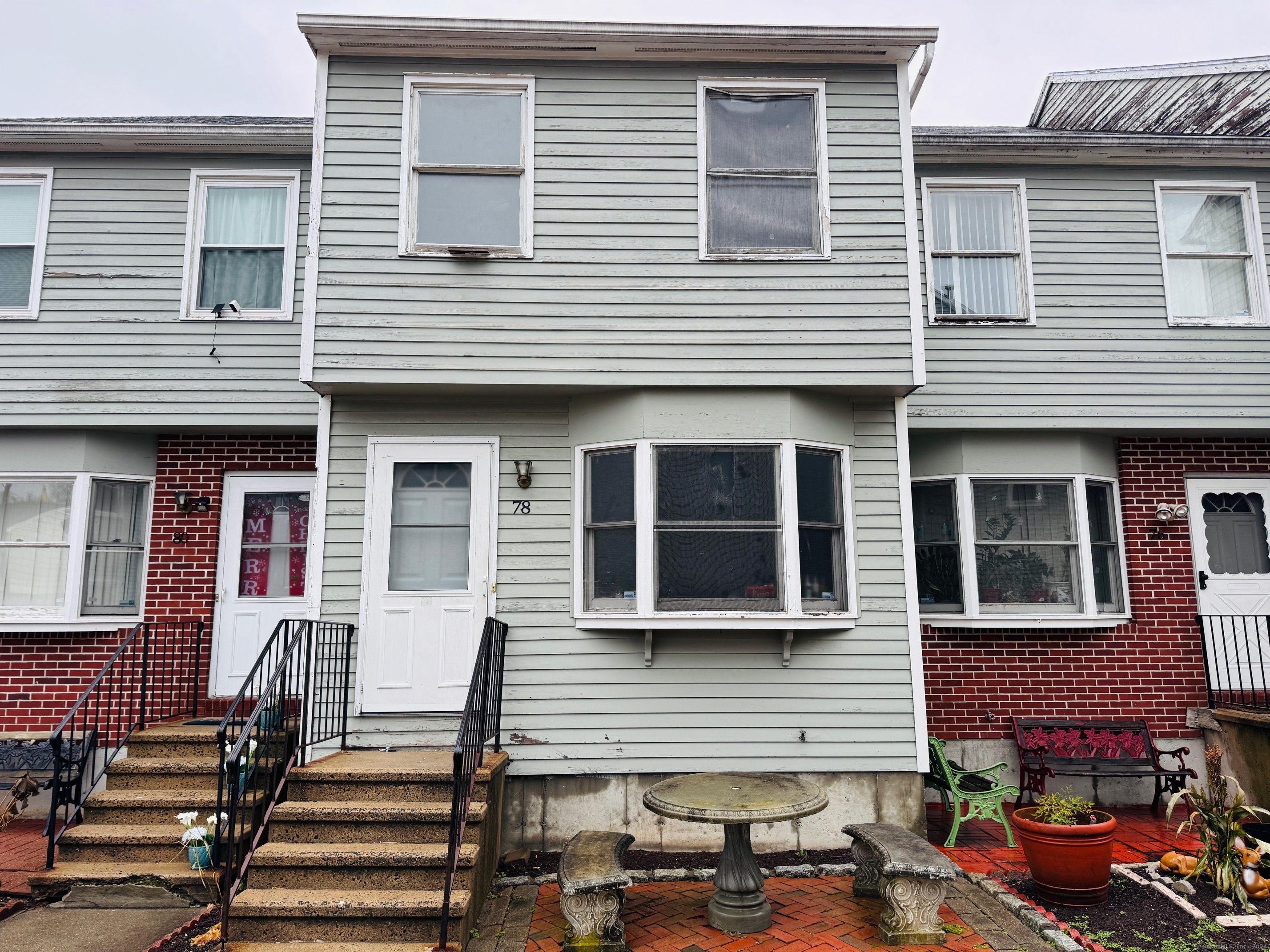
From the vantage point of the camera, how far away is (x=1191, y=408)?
7.46m

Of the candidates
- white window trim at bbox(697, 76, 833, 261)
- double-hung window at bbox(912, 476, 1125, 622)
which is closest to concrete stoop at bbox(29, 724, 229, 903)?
white window trim at bbox(697, 76, 833, 261)

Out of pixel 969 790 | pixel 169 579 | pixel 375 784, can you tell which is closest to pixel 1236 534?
pixel 969 790

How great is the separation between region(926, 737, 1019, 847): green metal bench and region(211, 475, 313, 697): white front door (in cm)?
540

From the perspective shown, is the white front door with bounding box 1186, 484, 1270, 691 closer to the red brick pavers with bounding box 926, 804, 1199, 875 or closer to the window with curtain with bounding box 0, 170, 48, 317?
the red brick pavers with bounding box 926, 804, 1199, 875

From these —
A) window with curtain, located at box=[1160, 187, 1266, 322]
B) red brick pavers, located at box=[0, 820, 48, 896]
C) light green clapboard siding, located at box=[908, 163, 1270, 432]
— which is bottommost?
red brick pavers, located at box=[0, 820, 48, 896]

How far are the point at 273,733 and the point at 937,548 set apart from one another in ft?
18.7

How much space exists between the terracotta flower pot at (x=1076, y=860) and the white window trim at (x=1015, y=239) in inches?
172

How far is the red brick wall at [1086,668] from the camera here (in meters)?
7.31

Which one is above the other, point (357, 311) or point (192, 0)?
point (192, 0)

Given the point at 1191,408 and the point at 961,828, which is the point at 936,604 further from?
the point at 1191,408

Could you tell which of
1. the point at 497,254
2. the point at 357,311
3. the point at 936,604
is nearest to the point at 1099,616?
the point at 936,604

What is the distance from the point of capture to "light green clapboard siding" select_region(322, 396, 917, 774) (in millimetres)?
6047

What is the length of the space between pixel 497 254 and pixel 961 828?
579 cm

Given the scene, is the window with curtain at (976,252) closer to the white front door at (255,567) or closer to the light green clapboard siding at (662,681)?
the light green clapboard siding at (662,681)
